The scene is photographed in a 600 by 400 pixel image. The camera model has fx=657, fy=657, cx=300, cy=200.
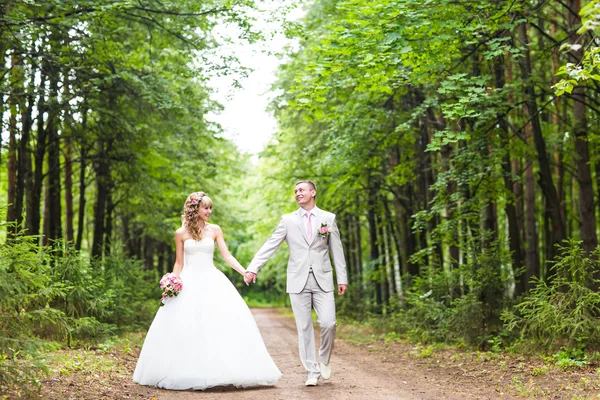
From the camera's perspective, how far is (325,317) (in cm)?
843

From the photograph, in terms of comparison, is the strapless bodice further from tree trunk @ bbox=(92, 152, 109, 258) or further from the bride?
tree trunk @ bbox=(92, 152, 109, 258)

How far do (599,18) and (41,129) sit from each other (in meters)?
14.3

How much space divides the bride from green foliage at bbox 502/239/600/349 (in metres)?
4.54

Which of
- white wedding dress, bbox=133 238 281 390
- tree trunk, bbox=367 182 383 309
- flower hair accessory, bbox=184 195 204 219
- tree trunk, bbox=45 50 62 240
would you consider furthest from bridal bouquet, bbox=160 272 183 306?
tree trunk, bbox=367 182 383 309

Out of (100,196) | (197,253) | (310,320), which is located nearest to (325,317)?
(310,320)

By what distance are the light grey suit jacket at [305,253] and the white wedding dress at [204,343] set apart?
2.30ft

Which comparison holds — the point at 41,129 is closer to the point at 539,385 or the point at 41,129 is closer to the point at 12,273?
the point at 12,273

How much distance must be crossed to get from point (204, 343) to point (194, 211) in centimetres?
184

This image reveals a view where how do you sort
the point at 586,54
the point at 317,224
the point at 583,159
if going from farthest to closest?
the point at 583,159 → the point at 317,224 → the point at 586,54

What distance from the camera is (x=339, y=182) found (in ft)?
63.5

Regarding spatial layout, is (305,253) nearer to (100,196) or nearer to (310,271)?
(310,271)

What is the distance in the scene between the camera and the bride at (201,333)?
816 centimetres

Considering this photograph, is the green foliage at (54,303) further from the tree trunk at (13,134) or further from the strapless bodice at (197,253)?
the tree trunk at (13,134)

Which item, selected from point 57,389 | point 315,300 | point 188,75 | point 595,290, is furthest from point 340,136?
point 57,389
